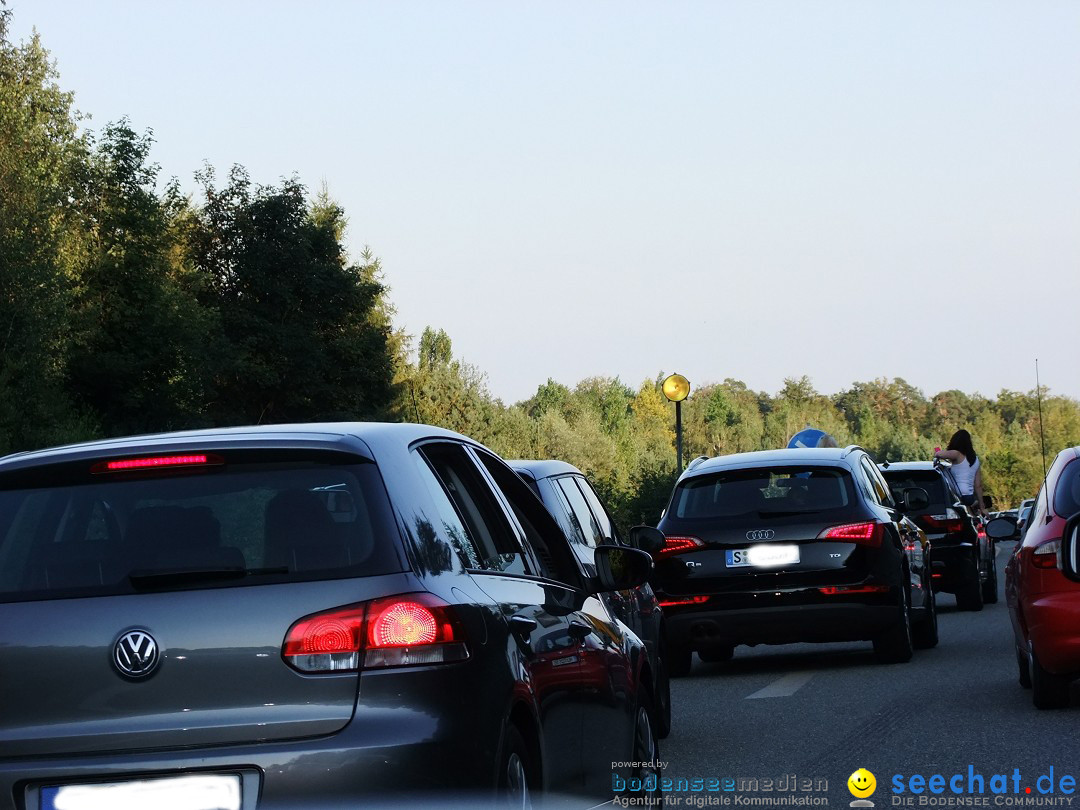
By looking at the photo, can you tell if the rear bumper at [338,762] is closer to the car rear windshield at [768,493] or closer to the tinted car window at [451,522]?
the tinted car window at [451,522]

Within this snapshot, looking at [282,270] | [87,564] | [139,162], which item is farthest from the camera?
[282,270]

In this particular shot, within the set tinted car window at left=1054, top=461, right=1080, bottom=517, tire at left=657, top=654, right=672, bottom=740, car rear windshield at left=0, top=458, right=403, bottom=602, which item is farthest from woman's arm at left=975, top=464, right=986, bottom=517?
car rear windshield at left=0, top=458, right=403, bottom=602

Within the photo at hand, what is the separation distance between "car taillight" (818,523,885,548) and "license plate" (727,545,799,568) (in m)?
0.25

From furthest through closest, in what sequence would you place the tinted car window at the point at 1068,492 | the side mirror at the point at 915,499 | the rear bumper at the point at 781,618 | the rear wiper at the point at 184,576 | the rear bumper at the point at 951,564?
the rear bumper at the point at 951,564 < the side mirror at the point at 915,499 < the rear bumper at the point at 781,618 < the tinted car window at the point at 1068,492 < the rear wiper at the point at 184,576

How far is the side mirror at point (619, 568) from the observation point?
6.03 metres

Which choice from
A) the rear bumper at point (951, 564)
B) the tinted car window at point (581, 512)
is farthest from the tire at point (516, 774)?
the rear bumper at point (951, 564)

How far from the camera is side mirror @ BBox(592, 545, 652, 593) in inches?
237

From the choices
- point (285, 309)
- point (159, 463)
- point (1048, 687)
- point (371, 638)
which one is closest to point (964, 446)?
point (1048, 687)

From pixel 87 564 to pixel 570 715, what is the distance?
4.89 feet

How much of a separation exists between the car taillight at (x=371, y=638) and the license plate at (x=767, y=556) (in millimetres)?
9026

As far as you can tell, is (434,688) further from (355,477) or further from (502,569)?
(502,569)

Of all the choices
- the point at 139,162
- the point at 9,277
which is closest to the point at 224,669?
the point at 9,277

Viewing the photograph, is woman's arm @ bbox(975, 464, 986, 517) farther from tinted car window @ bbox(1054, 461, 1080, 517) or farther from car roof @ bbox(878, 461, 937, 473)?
tinted car window @ bbox(1054, 461, 1080, 517)

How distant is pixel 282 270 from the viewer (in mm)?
73938
